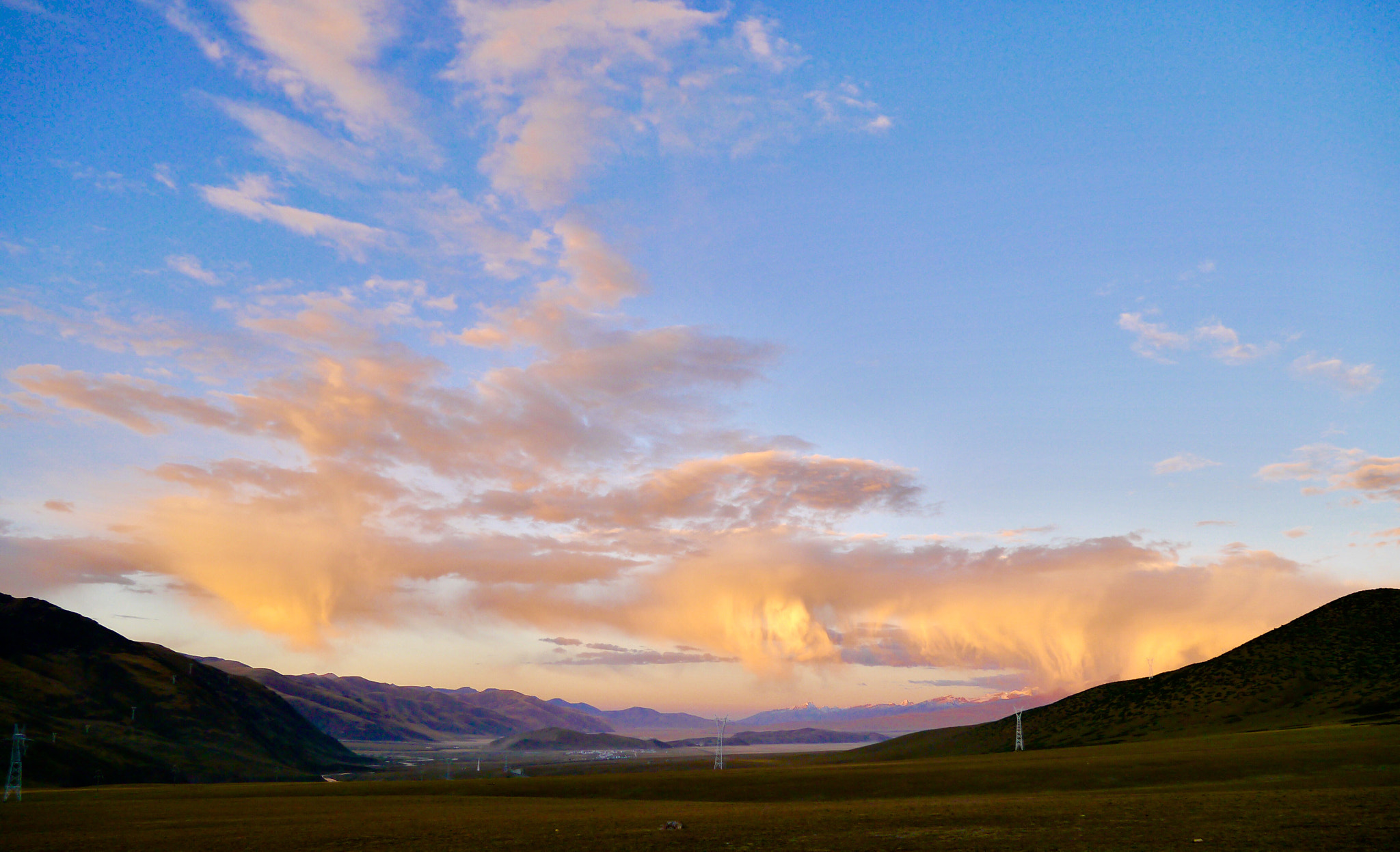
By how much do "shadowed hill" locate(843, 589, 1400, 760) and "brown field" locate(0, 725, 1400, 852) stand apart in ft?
160

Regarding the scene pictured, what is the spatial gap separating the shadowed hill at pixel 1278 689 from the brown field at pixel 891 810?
48831mm

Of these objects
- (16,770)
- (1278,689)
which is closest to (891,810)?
(1278,689)

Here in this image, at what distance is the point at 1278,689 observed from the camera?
162 metres

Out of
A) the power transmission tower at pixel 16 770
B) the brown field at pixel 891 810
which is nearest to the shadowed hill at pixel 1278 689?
the brown field at pixel 891 810

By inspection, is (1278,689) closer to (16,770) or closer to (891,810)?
(891,810)

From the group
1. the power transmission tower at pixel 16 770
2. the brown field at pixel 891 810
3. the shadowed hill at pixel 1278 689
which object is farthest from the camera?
the shadowed hill at pixel 1278 689

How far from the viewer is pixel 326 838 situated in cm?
4522

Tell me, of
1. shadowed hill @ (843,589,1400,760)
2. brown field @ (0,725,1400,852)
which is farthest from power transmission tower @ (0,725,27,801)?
shadowed hill @ (843,589,1400,760)

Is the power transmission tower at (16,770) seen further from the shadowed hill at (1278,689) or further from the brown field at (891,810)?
the shadowed hill at (1278,689)

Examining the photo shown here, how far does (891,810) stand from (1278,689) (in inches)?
6029

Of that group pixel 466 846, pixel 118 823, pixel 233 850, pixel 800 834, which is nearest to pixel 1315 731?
pixel 800 834

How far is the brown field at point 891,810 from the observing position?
32906 millimetres

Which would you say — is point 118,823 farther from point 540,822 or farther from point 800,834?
point 800,834

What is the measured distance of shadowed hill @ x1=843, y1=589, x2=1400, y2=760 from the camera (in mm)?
144375
